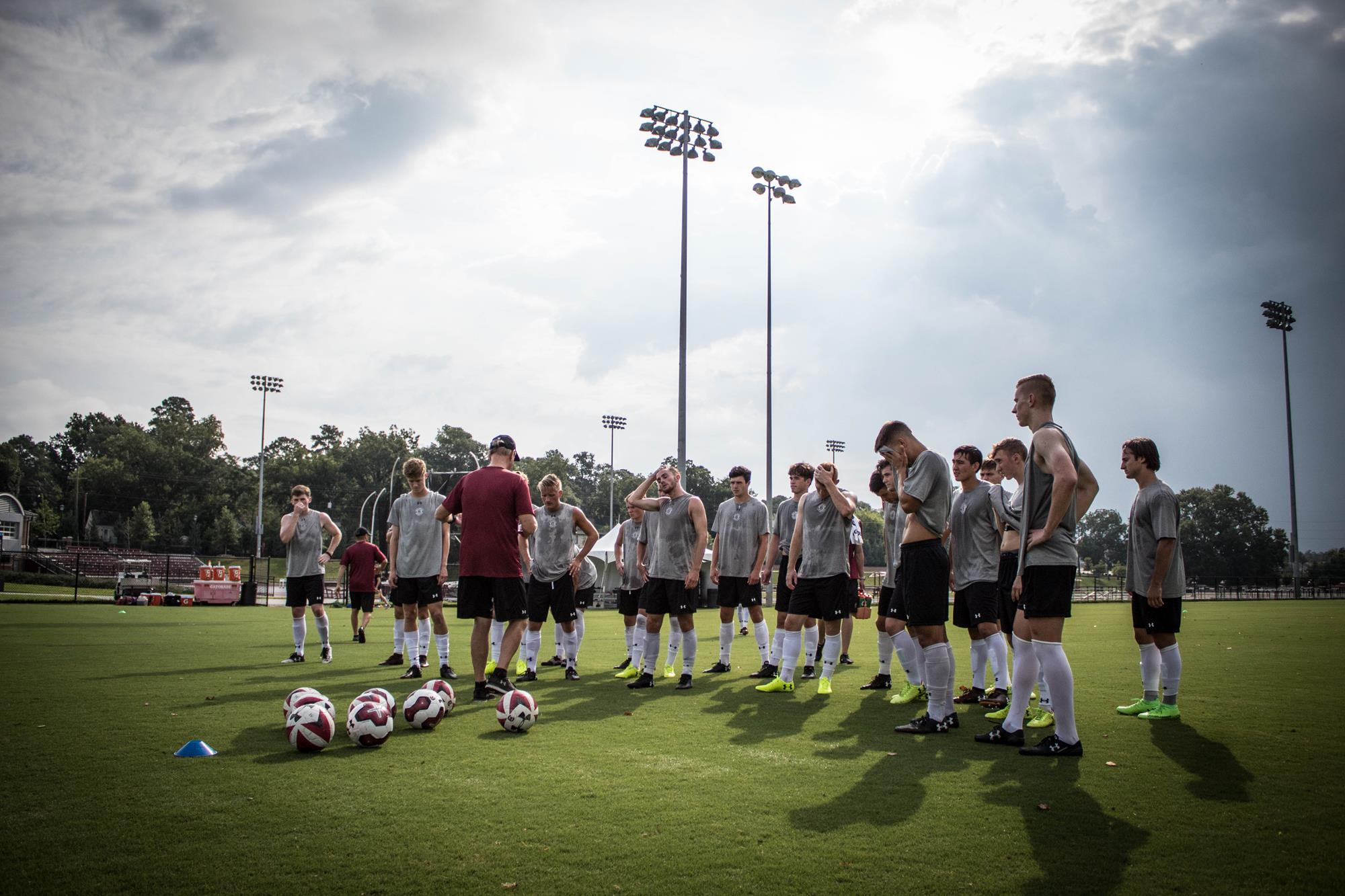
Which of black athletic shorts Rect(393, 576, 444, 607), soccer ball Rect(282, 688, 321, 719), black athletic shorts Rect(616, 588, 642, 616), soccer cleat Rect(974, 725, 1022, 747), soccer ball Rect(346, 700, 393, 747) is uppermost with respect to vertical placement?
black athletic shorts Rect(393, 576, 444, 607)

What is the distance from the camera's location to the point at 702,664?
1162 cm

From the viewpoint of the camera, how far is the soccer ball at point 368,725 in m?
5.61

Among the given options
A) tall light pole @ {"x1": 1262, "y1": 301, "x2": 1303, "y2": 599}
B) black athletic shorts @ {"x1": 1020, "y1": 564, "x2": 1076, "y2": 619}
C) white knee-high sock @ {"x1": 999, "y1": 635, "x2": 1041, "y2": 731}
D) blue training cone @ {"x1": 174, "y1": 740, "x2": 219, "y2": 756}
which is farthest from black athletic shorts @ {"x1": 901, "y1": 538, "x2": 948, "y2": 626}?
tall light pole @ {"x1": 1262, "y1": 301, "x2": 1303, "y2": 599}

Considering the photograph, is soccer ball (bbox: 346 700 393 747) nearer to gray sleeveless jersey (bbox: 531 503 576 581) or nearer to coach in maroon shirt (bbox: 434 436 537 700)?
coach in maroon shirt (bbox: 434 436 537 700)

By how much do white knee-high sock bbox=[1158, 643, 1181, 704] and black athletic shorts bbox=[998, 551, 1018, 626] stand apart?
1.23 meters

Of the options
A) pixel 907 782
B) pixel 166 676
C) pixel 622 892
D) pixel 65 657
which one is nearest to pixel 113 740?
pixel 166 676

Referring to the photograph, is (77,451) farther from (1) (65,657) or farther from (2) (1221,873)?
(2) (1221,873)

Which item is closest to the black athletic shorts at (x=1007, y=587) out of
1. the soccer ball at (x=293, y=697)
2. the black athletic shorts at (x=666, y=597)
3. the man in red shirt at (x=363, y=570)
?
the black athletic shorts at (x=666, y=597)

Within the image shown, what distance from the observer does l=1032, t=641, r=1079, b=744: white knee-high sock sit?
17.0ft

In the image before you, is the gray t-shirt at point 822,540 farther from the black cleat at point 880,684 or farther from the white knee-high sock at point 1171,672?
the white knee-high sock at point 1171,672

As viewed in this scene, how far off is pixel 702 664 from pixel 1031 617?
6879 mm

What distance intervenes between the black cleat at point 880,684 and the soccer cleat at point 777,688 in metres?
0.91

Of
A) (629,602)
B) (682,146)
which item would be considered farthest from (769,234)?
(629,602)

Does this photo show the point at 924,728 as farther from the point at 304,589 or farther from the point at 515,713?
the point at 304,589
